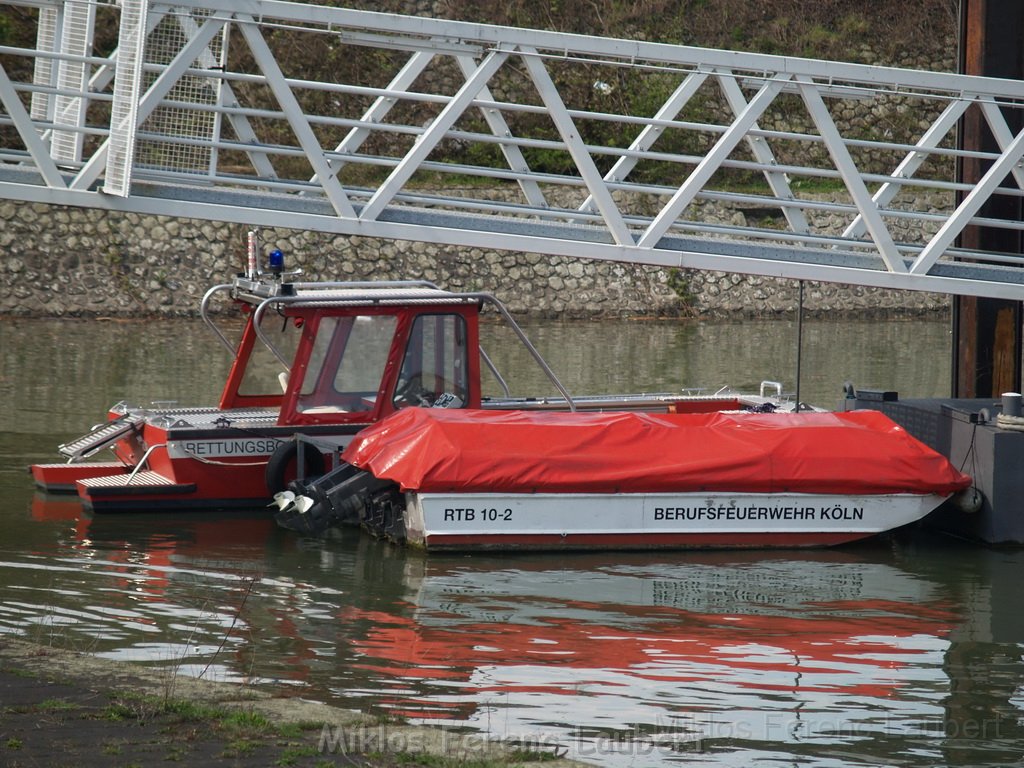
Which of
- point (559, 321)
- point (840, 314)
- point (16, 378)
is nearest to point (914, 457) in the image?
point (16, 378)

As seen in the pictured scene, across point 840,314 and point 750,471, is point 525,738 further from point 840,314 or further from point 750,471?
point 840,314

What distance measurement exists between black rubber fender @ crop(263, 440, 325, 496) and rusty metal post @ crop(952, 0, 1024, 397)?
6.51 metres

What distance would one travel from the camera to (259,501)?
44.3 feet

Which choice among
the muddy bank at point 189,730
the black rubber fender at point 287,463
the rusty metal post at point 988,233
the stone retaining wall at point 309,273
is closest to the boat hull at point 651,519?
the black rubber fender at point 287,463

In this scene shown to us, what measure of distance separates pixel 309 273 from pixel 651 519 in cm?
1851

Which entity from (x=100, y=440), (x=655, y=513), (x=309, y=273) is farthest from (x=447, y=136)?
(x=309, y=273)

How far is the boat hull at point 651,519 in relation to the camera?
11922mm

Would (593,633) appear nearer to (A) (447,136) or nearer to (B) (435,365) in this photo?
(B) (435,365)

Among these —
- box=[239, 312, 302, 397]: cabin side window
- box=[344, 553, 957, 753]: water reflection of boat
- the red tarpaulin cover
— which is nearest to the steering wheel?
the red tarpaulin cover

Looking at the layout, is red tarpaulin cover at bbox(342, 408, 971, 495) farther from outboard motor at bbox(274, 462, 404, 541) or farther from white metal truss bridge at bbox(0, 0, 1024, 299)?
white metal truss bridge at bbox(0, 0, 1024, 299)

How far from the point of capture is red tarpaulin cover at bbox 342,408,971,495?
11.8 metres

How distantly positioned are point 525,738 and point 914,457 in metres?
5.86

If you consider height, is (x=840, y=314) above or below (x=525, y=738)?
above

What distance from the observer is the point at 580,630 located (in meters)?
9.95
